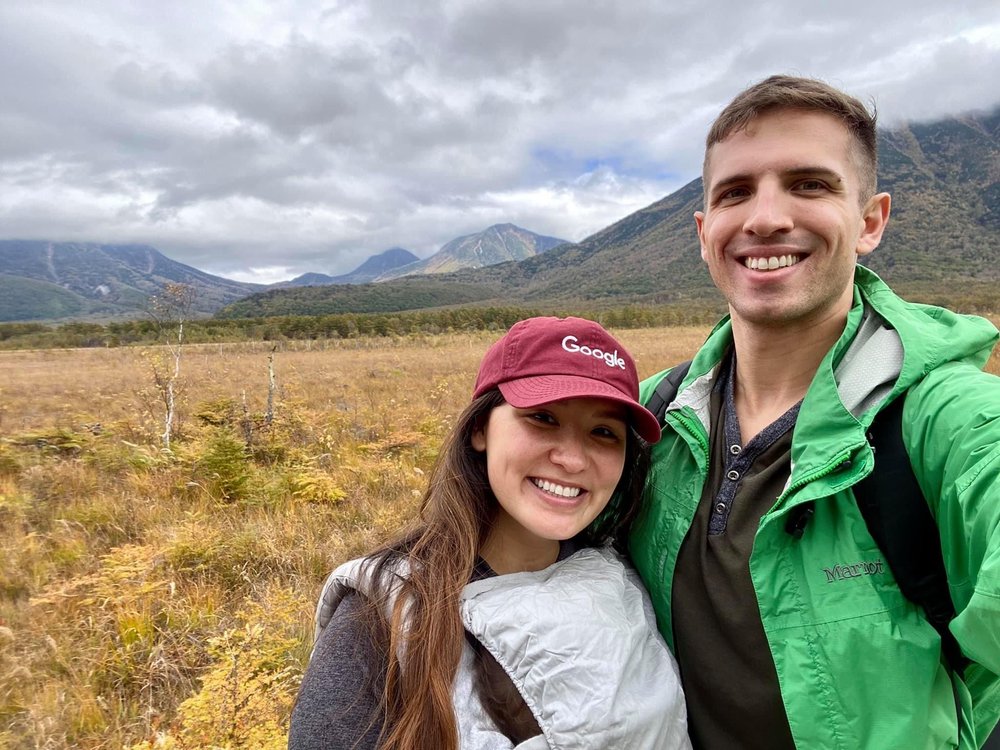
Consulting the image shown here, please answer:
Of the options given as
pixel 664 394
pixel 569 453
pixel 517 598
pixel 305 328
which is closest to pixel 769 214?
pixel 664 394

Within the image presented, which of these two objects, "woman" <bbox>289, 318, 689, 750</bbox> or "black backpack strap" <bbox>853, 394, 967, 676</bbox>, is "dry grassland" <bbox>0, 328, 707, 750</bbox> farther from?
"black backpack strap" <bbox>853, 394, 967, 676</bbox>

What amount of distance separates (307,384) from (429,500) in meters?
10.7

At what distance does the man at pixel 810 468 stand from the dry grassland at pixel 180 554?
1.84 meters

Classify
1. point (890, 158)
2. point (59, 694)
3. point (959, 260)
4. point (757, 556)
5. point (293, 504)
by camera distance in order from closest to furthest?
point (757, 556)
point (59, 694)
point (293, 504)
point (959, 260)
point (890, 158)

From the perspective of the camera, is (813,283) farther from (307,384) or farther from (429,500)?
(307,384)

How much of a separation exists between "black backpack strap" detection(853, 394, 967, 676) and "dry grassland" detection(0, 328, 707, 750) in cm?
226

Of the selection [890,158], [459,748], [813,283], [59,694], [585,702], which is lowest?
[59,694]

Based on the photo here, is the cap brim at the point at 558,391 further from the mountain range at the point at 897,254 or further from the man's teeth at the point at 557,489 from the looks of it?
the mountain range at the point at 897,254

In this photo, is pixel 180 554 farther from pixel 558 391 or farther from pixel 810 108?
pixel 810 108

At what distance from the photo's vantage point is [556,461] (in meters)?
1.54

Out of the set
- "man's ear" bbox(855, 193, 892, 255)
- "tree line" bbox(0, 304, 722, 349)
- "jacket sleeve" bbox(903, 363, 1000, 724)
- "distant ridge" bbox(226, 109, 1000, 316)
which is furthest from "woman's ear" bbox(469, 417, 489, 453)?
"distant ridge" bbox(226, 109, 1000, 316)

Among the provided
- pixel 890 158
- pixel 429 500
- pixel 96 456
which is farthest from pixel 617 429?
pixel 890 158

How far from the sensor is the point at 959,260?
9400 centimetres

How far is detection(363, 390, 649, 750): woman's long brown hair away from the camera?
122 centimetres
